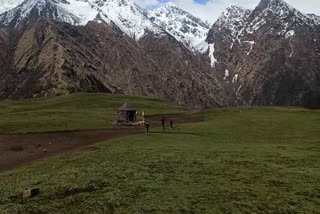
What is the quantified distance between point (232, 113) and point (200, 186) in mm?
81003

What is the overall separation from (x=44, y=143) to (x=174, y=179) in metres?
31.6

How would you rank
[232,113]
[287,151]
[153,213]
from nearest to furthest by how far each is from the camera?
[153,213] < [287,151] < [232,113]

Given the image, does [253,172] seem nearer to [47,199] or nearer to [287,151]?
[287,151]

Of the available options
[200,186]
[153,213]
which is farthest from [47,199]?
[200,186]

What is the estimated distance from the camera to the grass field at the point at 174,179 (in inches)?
1412

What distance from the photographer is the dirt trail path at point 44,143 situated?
2286 inches

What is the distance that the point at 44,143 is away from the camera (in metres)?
68.8

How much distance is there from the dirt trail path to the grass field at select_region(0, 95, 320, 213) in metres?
4.45

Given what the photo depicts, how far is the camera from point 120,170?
1801 inches

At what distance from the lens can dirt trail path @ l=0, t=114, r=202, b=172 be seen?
58059 millimetres

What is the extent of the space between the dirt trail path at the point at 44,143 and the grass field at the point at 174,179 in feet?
14.6

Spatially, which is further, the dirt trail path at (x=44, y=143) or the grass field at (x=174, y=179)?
the dirt trail path at (x=44, y=143)

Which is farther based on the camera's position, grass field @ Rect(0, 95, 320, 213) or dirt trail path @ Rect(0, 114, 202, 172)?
dirt trail path @ Rect(0, 114, 202, 172)

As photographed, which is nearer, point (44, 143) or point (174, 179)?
point (174, 179)
